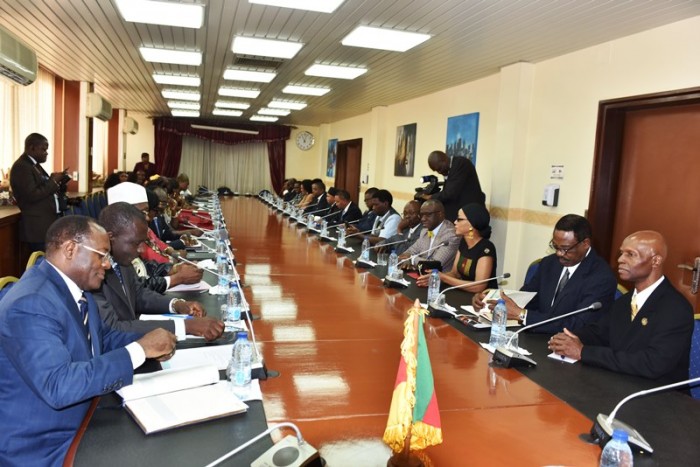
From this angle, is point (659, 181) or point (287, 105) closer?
point (659, 181)

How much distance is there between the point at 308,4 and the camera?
3.54 meters

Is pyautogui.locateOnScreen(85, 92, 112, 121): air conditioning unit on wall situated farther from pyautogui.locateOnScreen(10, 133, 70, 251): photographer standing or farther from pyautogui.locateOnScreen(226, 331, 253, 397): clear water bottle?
pyautogui.locateOnScreen(226, 331, 253, 397): clear water bottle

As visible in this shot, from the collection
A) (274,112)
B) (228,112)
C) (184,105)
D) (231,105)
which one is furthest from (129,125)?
(274,112)

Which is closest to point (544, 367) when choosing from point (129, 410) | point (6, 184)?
point (129, 410)

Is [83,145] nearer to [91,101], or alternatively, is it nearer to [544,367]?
[91,101]

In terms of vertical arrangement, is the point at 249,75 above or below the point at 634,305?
above

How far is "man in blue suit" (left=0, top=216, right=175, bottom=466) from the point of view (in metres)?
1.25

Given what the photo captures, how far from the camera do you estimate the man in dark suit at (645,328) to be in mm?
1828

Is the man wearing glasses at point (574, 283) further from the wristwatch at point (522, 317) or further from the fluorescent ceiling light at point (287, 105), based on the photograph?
the fluorescent ceiling light at point (287, 105)

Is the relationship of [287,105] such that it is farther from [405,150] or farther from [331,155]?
[331,155]

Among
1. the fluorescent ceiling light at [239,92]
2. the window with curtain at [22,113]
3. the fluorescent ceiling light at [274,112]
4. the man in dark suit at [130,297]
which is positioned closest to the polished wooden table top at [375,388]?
the man in dark suit at [130,297]

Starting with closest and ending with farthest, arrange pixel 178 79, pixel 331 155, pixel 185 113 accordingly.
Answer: pixel 178 79 → pixel 185 113 → pixel 331 155

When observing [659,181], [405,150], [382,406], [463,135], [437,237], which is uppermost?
[463,135]

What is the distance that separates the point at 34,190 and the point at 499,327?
4.23 meters
